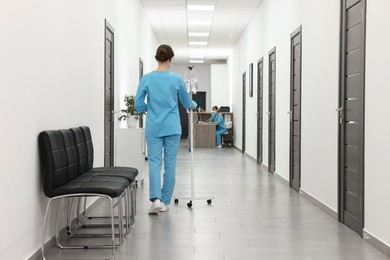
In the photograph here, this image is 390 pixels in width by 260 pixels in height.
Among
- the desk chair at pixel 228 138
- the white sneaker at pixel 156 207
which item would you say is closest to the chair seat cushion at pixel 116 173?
the white sneaker at pixel 156 207

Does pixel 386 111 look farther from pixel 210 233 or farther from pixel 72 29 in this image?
pixel 72 29

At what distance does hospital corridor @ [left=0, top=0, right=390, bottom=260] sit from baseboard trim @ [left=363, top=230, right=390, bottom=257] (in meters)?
0.02

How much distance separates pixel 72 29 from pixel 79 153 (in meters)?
1.01

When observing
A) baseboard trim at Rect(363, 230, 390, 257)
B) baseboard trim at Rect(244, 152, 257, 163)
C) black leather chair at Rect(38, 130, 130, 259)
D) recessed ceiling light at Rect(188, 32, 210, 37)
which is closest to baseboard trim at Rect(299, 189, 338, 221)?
baseboard trim at Rect(363, 230, 390, 257)

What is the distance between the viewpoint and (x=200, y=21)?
36.7 feet

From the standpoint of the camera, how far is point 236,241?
3.50 metres

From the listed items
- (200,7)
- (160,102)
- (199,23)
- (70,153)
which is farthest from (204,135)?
(70,153)

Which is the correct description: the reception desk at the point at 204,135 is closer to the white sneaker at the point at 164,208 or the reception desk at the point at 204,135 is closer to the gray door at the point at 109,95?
the gray door at the point at 109,95

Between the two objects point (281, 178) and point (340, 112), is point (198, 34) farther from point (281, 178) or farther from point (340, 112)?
point (340, 112)

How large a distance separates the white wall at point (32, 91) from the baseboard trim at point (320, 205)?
2.38 m

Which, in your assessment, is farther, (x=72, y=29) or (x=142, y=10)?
(x=142, y=10)

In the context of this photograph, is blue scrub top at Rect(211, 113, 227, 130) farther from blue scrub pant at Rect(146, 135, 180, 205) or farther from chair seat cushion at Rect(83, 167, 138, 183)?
chair seat cushion at Rect(83, 167, 138, 183)

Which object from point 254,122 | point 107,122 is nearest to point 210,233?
point 107,122

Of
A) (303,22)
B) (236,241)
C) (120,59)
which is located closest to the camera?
(236,241)
